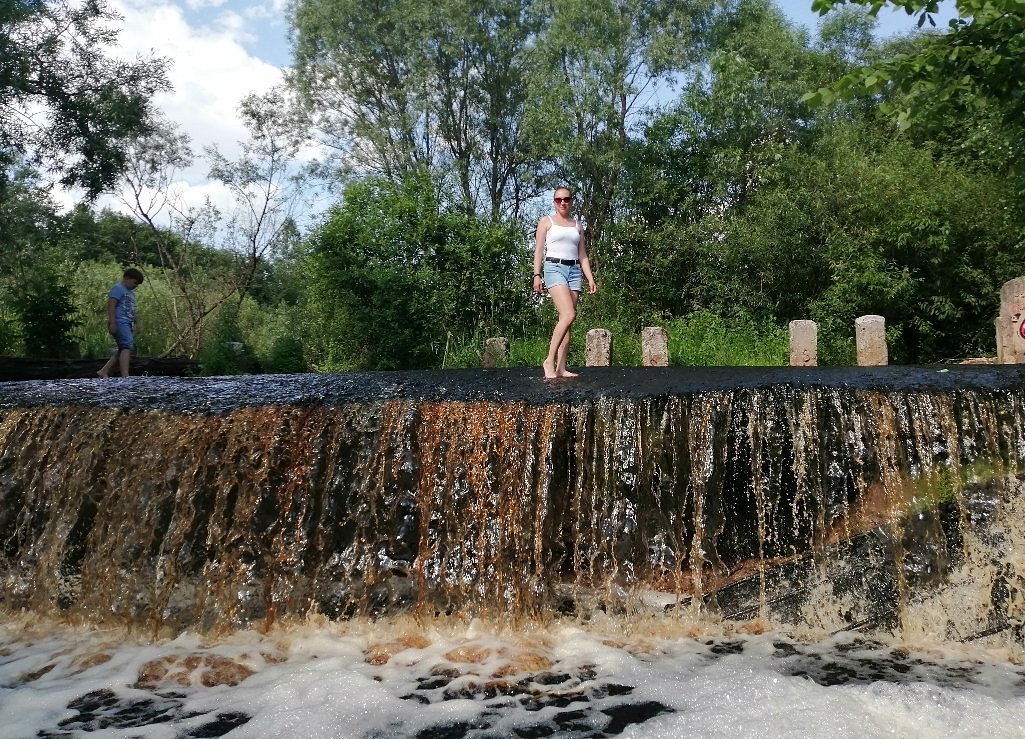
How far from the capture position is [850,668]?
137 inches

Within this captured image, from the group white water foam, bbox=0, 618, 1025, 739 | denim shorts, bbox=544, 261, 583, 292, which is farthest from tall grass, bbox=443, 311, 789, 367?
white water foam, bbox=0, 618, 1025, 739

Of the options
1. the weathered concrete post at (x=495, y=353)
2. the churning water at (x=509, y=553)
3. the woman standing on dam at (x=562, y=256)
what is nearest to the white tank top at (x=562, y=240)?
the woman standing on dam at (x=562, y=256)

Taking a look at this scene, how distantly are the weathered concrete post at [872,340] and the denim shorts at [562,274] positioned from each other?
541cm

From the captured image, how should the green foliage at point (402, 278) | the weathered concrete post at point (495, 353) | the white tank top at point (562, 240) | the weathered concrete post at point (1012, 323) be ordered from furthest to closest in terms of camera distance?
the green foliage at point (402, 278), the weathered concrete post at point (495, 353), the weathered concrete post at point (1012, 323), the white tank top at point (562, 240)

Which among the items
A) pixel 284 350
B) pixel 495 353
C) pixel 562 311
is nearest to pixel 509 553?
pixel 562 311

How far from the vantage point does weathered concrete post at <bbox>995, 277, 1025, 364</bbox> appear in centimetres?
867

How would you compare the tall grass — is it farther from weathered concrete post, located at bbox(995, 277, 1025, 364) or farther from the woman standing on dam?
the woman standing on dam

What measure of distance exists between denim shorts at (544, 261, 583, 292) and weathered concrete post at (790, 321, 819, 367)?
5174mm

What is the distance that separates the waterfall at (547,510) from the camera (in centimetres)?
409

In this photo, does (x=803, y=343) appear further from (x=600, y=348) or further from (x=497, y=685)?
(x=497, y=685)

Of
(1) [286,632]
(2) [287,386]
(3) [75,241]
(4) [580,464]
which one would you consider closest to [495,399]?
(4) [580,464]

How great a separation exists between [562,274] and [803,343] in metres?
5.42

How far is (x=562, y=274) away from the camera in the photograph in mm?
6188

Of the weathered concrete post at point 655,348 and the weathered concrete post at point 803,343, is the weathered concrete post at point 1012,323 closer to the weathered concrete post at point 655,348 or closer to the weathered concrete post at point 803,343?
the weathered concrete post at point 803,343
